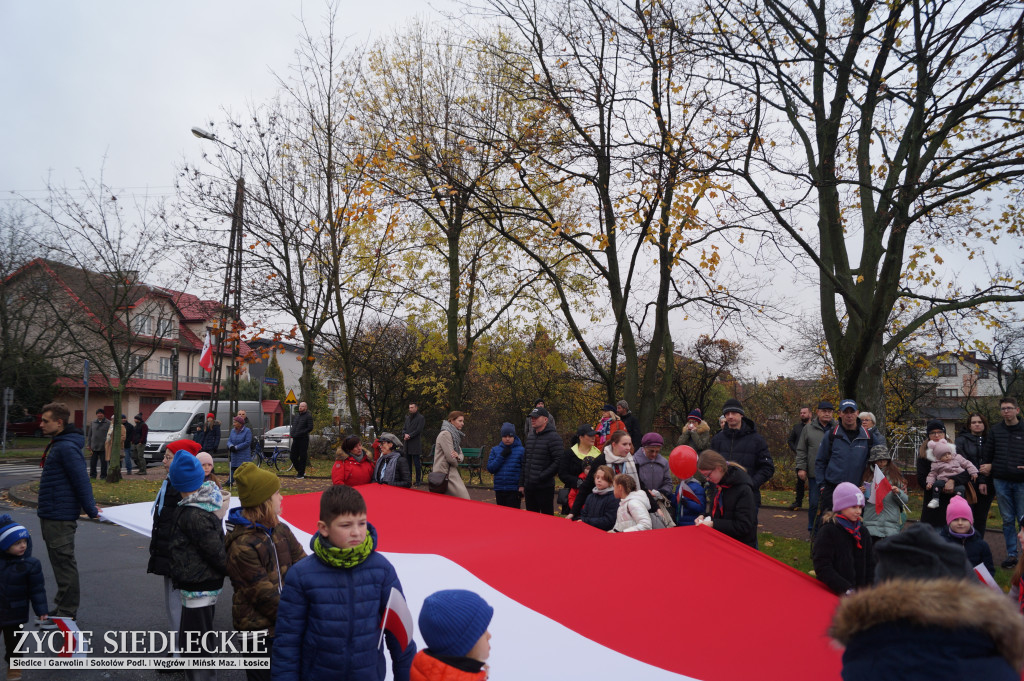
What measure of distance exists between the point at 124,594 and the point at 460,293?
15.8 metres

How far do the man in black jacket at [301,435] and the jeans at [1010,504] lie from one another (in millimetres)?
14872

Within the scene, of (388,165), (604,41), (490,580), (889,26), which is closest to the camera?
(490,580)

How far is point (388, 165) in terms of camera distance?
17750 mm

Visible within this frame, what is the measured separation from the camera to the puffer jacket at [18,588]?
16.8 feet

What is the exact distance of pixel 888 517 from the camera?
24.6ft

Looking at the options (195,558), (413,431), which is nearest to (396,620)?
(195,558)

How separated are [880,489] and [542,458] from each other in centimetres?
431

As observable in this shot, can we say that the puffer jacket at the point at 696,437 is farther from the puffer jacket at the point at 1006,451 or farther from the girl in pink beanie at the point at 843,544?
the girl in pink beanie at the point at 843,544

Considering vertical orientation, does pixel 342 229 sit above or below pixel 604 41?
below

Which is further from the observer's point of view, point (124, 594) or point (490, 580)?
point (124, 594)

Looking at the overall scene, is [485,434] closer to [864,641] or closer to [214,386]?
[214,386]

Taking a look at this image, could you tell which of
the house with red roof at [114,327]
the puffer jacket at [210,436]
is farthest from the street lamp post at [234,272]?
the puffer jacket at [210,436]

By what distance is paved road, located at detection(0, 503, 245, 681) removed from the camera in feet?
17.8

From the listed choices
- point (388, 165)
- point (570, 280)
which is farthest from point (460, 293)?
point (388, 165)
